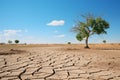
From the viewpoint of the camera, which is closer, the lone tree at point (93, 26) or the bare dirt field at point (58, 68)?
the bare dirt field at point (58, 68)

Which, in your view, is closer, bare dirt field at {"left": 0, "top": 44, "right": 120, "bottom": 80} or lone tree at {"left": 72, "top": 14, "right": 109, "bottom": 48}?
bare dirt field at {"left": 0, "top": 44, "right": 120, "bottom": 80}

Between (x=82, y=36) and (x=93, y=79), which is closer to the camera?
(x=93, y=79)

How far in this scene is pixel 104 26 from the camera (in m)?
27.4

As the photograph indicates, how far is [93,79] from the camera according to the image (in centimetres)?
504

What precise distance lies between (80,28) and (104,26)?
4104 mm

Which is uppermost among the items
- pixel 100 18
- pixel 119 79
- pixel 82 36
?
pixel 100 18

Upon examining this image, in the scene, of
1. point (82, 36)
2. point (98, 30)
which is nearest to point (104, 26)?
point (98, 30)

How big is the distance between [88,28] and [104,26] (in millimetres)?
2754

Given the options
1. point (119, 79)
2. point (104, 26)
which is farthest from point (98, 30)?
point (119, 79)

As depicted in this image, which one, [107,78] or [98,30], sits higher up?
[98,30]

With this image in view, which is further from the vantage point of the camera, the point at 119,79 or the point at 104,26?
the point at 104,26

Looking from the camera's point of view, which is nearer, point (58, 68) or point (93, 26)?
point (58, 68)

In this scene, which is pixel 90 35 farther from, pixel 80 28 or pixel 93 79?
pixel 93 79

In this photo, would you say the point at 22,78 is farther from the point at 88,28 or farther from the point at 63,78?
the point at 88,28
